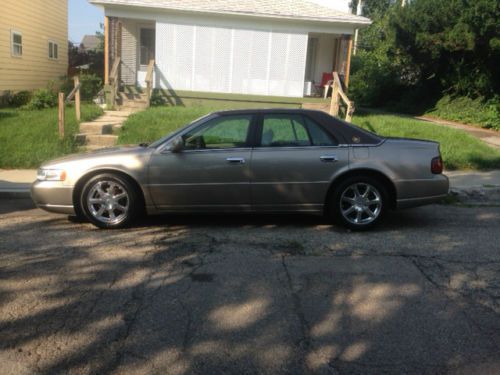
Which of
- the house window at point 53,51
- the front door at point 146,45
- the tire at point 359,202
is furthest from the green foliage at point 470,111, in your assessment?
the house window at point 53,51

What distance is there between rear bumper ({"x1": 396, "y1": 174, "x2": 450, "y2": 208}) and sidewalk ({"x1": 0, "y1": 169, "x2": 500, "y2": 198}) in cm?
286

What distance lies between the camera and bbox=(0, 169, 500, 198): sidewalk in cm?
862

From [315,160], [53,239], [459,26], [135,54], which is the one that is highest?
[459,26]

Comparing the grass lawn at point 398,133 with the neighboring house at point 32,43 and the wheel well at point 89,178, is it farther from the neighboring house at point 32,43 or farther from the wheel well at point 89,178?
the neighboring house at point 32,43

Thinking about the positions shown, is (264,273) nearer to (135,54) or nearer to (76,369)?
(76,369)

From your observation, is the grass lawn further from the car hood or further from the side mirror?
the side mirror

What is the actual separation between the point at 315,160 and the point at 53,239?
3.15 metres

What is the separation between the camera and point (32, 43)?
22.4 metres

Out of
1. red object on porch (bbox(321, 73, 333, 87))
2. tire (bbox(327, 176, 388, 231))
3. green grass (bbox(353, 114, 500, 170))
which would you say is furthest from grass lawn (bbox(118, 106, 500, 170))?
tire (bbox(327, 176, 388, 231))

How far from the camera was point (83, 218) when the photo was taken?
22.1 ft

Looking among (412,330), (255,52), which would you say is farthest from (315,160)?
(255,52)

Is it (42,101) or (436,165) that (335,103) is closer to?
(436,165)

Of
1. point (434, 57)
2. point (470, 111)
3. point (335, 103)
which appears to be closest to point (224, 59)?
point (335, 103)

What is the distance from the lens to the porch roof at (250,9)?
16797mm
